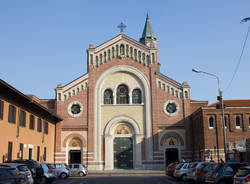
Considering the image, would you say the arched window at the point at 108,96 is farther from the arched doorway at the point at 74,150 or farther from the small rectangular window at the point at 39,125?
the small rectangular window at the point at 39,125

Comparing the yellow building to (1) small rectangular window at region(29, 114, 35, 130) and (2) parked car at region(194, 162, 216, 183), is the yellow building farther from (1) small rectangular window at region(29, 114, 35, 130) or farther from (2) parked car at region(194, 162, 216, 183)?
(2) parked car at region(194, 162, 216, 183)

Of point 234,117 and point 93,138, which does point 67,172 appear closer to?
point 93,138

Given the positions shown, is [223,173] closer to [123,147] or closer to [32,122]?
[32,122]

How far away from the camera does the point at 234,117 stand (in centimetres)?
3725

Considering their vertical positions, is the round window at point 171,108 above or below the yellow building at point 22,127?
above

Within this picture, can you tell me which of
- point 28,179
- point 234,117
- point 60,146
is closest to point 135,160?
point 60,146

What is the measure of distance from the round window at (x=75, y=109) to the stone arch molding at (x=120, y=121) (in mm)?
4104

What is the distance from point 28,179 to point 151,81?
2871 centimetres

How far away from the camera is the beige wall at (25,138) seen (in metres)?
26.3

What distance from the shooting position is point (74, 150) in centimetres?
4144

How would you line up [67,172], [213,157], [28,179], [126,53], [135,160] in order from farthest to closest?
1. [126,53]
2. [135,160]
3. [213,157]
4. [67,172]
5. [28,179]

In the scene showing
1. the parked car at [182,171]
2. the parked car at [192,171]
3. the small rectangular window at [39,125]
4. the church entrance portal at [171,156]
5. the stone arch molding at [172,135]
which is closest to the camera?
the parked car at [192,171]

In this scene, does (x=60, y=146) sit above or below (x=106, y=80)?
below

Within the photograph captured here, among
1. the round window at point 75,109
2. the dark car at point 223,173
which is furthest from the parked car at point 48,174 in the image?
the round window at point 75,109
